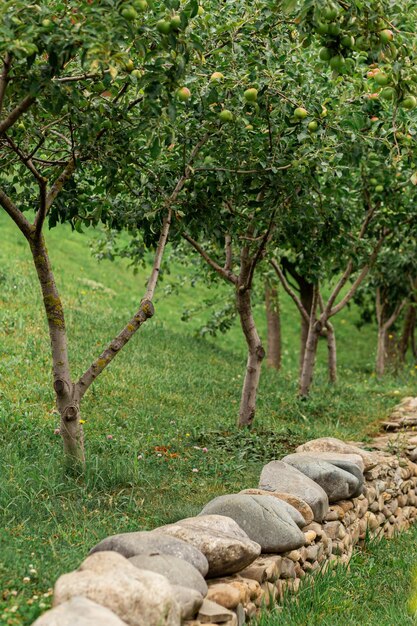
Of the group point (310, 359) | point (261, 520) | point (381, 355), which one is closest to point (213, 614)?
point (261, 520)

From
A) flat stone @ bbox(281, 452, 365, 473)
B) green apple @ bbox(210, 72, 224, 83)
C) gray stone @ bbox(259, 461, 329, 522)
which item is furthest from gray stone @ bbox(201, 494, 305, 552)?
green apple @ bbox(210, 72, 224, 83)

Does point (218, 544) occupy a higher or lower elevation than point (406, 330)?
lower

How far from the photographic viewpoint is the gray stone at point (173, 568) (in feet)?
13.8

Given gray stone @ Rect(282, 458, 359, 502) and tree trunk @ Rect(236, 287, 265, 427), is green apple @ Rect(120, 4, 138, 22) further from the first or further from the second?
tree trunk @ Rect(236, 287, 265, 427)

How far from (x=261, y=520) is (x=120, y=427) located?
3129mm

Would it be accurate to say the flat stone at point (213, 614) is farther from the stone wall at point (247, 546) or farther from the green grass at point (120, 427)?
the green grass at point (120, 427)

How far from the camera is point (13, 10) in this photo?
4.55 m

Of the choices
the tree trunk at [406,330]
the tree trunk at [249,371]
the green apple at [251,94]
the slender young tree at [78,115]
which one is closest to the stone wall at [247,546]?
the tree trunk at [249,371]

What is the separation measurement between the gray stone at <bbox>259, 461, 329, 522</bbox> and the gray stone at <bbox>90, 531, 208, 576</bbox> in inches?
72.7

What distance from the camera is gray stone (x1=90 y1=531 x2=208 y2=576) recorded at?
4.39 m

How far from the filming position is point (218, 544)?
4.78m

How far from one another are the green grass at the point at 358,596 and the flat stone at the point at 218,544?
0.36m

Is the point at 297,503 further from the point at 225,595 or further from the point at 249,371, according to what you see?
the point at 249,371

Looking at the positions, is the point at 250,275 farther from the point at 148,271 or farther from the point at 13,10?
the point at 148,271
